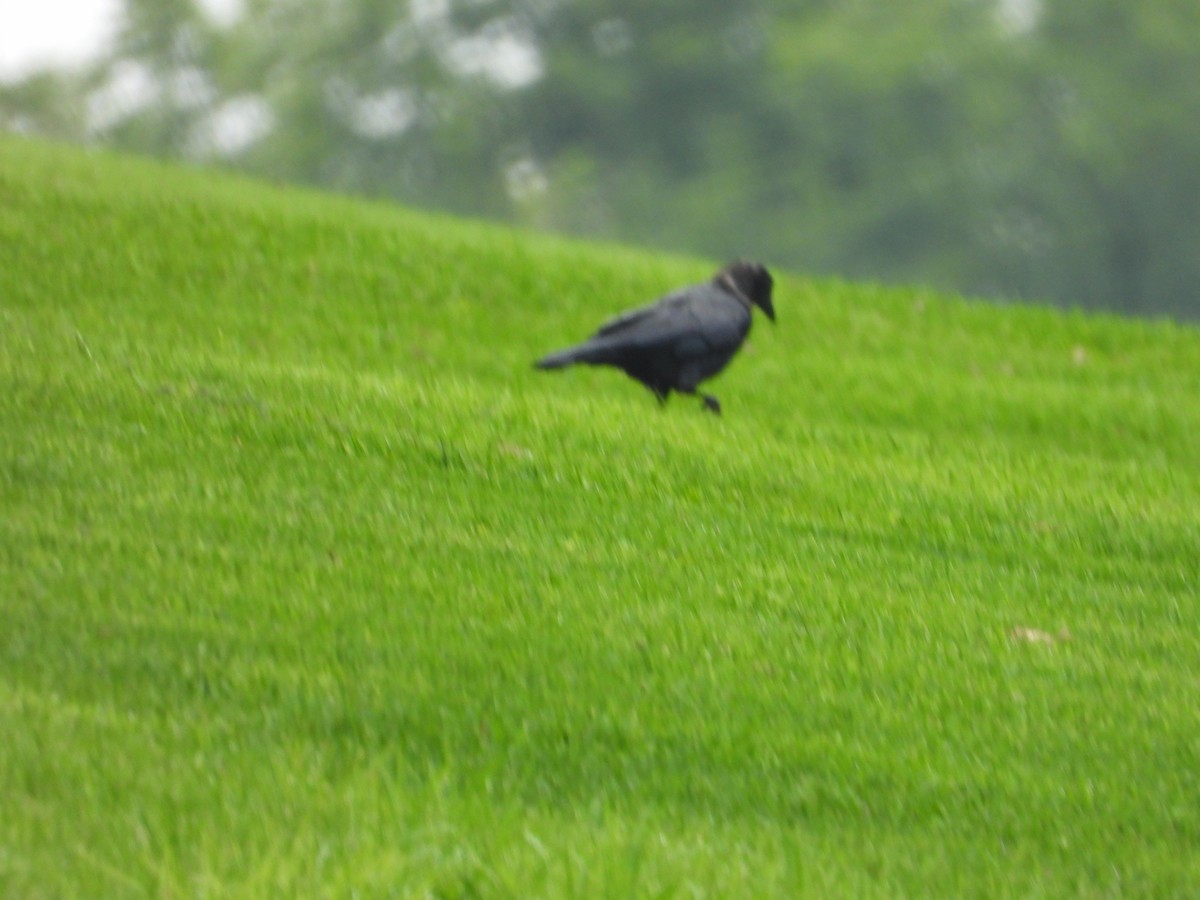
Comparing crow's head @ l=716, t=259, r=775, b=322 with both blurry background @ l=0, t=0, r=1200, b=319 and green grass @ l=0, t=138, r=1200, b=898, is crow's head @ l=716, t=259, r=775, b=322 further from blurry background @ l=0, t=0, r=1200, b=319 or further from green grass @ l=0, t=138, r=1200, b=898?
blurry background @ l=0, t=0, r=1200, b=319

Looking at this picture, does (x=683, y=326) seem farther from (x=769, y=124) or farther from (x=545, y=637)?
(x=769, y=124)

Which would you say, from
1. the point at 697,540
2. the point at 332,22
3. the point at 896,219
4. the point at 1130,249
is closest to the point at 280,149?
the point at 332,22

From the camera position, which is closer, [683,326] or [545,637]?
[545,637]

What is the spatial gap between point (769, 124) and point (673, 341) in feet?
129

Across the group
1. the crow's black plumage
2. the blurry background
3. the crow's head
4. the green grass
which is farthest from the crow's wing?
the blurry background

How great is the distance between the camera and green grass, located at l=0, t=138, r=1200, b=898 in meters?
4.21

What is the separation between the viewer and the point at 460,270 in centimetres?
1266

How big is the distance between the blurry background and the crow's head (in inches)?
1243

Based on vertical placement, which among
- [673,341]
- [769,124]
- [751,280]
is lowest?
[769,124]

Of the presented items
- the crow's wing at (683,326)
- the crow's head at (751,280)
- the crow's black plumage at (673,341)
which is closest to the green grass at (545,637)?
the crow's black plumage at (673,341)

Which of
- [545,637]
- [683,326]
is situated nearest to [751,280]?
[683,326]

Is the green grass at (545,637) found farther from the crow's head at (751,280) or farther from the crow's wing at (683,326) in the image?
the crow's head at (751,280)

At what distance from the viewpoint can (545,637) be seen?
5488 mm

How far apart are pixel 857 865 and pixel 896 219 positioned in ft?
133
